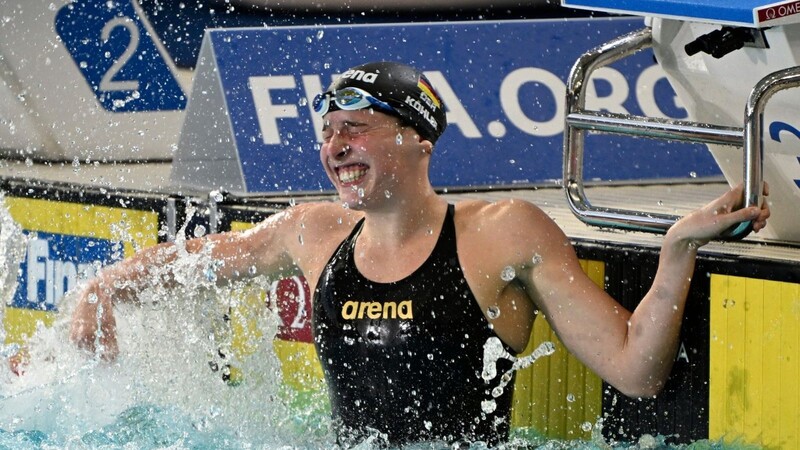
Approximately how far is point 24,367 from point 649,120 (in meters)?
1.81

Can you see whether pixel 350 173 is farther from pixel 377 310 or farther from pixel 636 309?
pixel 636 309

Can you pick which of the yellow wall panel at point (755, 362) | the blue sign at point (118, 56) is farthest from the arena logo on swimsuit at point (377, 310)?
the blue sign at point (118, 56)

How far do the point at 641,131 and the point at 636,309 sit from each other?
37cm

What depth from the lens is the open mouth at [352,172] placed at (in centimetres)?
305

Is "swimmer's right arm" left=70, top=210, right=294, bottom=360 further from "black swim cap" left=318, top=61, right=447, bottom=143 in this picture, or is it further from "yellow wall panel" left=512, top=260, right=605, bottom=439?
"yellow wall panel" left=512, top=260, right=605, bottom=439

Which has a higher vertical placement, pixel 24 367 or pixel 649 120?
pixel 649 120

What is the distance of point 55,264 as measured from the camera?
458 centimetres

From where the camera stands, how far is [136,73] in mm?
5750

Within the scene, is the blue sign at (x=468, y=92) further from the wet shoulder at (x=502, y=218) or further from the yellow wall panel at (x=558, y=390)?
the wet shoulder at (x=502, y=218)

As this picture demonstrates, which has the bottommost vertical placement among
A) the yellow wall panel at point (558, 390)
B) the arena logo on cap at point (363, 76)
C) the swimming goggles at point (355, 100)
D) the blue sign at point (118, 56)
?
the blue sign at point (118, 56)

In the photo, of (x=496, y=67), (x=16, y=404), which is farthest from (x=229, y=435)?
(x=496, y=67)

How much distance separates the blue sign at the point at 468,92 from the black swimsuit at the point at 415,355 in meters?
1.47

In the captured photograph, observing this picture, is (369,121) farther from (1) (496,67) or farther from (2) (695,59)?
(1) (496,67)

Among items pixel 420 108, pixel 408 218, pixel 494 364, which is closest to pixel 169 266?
pixel 408 218
